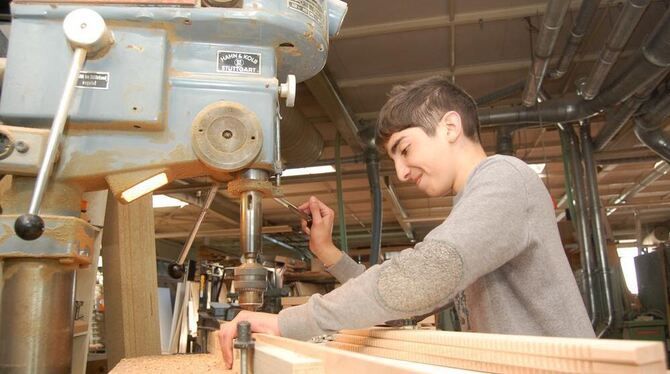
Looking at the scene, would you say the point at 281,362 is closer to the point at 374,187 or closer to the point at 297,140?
the point at 297,140

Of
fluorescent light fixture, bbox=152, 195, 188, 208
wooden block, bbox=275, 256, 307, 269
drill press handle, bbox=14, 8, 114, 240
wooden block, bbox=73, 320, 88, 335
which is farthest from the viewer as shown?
fluorescent light fixture, bbox=152, 195, 188, 208

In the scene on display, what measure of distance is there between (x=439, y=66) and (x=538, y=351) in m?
3.01

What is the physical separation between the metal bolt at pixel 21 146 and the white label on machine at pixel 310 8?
50 cm

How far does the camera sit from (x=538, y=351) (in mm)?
464

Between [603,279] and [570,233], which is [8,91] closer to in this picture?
[603,279]

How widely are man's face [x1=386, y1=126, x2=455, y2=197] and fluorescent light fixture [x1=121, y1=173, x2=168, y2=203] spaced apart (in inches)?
19.6

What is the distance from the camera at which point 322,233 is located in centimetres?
146

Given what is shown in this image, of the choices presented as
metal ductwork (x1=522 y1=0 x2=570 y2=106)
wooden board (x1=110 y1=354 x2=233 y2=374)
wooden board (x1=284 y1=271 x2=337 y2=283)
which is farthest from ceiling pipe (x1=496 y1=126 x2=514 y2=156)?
wooden board (x1=110 y1=354 x2=233 y2=374)

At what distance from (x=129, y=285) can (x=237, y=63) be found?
0.79 m

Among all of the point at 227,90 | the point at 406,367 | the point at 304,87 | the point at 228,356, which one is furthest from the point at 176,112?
the point at 304,87

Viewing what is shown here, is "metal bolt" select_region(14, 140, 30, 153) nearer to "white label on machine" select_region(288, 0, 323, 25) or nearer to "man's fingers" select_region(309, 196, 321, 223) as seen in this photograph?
"white label on machine" select_region(288, 0, 323, 25)

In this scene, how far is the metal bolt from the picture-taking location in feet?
2.61

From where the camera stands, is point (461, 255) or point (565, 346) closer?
point (565, 346)

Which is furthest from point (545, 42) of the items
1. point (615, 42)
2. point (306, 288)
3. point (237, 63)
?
point (306, 288)
